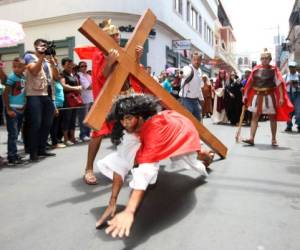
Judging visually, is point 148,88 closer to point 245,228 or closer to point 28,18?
point 245,228

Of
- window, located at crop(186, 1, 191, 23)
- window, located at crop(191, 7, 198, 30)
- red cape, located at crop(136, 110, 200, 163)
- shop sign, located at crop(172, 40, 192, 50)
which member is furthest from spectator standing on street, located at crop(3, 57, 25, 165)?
window, located at crop(191, 7, 198, 30)

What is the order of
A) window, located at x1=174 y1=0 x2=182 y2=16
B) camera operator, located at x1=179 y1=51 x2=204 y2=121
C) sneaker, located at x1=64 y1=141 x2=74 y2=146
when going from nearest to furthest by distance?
camera operator, located at x1=179 y1=51 x2=204 y2=121 → sneaker, located at x1=64 y1=141 x2=74 y2=146 → window, located at x1=174 y1=0 x2=182 y2=16

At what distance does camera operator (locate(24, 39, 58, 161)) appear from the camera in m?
5.54

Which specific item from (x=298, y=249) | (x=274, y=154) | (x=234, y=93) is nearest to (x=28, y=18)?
(x=234, y=93)

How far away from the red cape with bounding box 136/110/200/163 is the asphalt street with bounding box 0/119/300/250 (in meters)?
0.56

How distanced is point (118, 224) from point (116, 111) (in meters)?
0.99

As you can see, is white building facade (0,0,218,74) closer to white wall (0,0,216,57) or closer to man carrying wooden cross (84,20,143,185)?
white wall (0,0,216,57)

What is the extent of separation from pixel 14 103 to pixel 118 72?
2643 mm

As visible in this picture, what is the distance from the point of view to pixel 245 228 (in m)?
2.99

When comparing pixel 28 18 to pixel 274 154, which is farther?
pixel 28 18

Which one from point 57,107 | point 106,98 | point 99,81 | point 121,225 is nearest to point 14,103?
point 57,107

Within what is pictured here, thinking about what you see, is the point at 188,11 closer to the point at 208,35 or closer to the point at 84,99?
the point at 208,35

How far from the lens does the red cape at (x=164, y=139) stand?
2.98 meters

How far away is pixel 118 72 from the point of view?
3.51 metres
